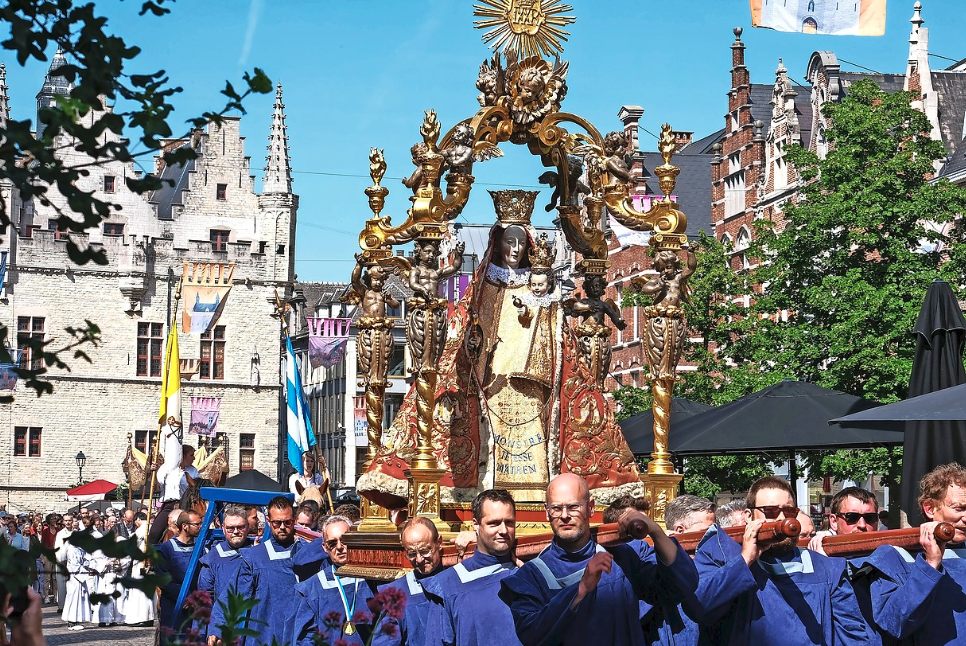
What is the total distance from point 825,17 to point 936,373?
7.65 meters

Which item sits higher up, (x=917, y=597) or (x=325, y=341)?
(x=325, y=341)

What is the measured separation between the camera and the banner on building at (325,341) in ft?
155

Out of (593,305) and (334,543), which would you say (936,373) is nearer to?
(593,305)

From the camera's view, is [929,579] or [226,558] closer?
[929,579]

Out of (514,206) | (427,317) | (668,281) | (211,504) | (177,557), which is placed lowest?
(177,557)

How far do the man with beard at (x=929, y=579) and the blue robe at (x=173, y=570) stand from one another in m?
5.71

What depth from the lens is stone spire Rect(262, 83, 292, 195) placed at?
5944 cm

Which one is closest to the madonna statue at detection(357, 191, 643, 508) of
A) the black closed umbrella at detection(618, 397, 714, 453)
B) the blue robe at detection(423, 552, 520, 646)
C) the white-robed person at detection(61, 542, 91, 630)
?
the black closed umbrella at detection(618, 397, 714, 453)

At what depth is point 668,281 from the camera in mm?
11836

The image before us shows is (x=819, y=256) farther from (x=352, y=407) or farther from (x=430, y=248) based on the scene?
(x=352, y=407)

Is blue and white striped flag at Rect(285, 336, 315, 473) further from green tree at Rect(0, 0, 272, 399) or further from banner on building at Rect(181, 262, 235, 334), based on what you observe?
banner on building at Rect(181, 262, 235, 334)

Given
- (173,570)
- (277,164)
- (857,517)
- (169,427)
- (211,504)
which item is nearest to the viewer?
(857,517)

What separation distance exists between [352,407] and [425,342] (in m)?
57.4

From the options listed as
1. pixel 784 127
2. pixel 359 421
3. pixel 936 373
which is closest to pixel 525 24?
pixel 936 373
